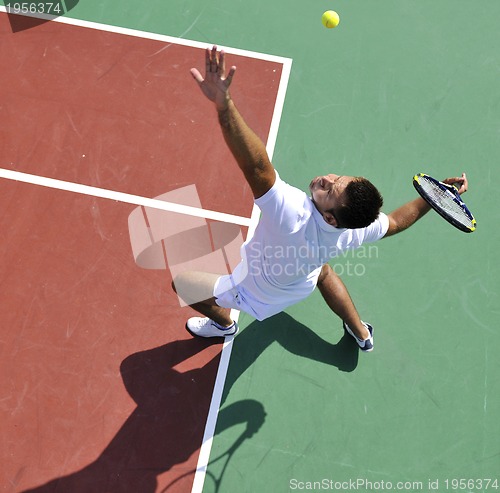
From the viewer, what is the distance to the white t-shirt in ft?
10.5

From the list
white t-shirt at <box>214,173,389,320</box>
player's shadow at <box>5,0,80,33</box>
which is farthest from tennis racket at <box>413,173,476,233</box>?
player's shadow at <box>5,0,80,33</box>

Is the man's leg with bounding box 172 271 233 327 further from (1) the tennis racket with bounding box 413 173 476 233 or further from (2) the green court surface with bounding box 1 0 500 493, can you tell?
(1) the tennis racket with bounding box 413 173 476 233

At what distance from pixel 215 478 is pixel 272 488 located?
0.46 m

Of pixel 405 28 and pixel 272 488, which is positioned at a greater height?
pixel 405 28

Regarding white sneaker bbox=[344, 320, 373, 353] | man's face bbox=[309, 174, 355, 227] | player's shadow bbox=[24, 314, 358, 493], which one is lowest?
player's shadow bbox=[24, 314, 358, 493]

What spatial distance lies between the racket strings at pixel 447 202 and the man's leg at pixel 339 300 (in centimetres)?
95

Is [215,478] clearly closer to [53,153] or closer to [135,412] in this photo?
[135,412]

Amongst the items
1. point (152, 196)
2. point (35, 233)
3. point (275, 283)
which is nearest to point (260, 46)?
point (152, 196)

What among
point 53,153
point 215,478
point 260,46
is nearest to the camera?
Answer: point 215,478

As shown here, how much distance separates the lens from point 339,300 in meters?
4.67

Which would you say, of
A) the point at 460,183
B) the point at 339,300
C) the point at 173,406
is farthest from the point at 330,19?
the point at 173,406

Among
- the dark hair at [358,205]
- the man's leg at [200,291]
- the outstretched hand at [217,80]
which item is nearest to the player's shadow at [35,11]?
the man's leg at [200,291]

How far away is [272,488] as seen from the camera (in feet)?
15.0

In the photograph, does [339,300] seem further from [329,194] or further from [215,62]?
[215,62]
